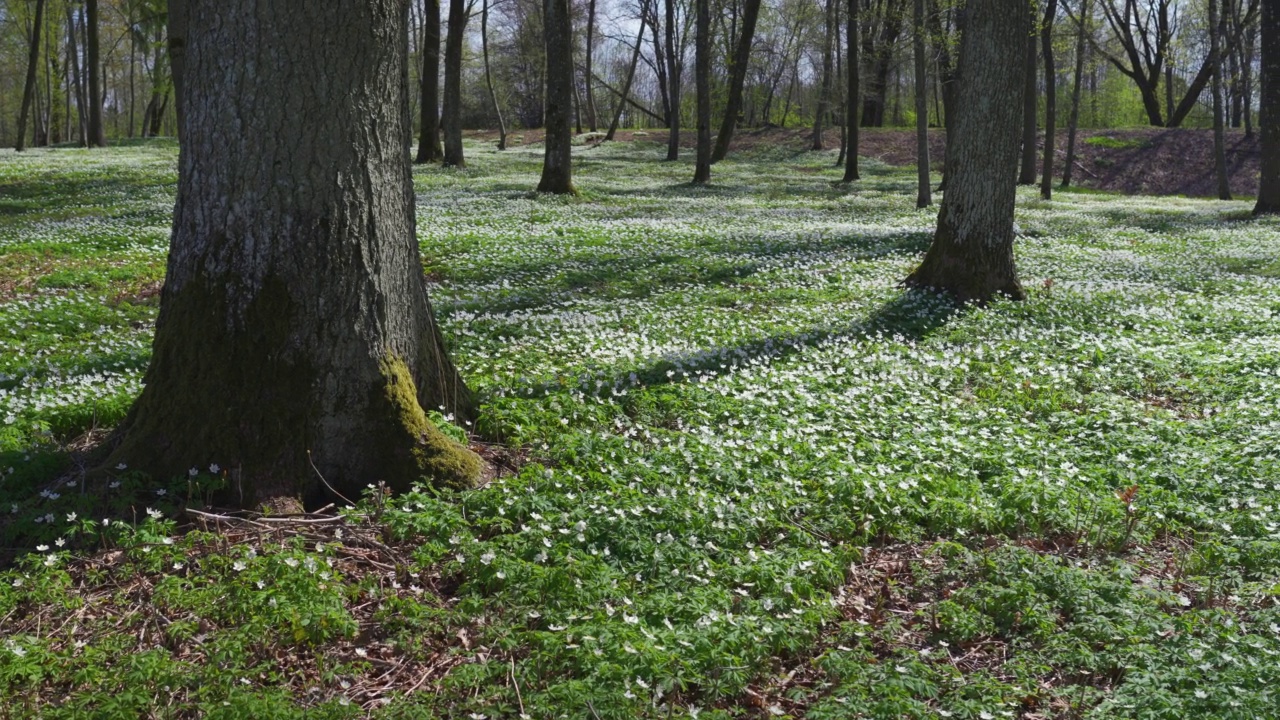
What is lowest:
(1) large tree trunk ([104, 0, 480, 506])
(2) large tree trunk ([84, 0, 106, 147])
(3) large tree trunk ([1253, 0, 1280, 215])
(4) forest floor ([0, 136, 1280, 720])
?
(4) forest floor ([0, 136, 1280, 720])

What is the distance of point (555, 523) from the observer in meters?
5.05

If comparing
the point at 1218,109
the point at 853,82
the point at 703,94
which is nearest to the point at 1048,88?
the point at 853,82

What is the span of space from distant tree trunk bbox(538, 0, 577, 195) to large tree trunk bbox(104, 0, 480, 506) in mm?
17192

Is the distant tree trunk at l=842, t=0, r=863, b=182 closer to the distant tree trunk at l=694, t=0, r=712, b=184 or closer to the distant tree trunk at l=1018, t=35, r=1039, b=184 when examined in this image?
the distant tree trunk at l=694, t=0, r=712, b=184

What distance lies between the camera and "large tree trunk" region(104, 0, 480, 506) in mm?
4961

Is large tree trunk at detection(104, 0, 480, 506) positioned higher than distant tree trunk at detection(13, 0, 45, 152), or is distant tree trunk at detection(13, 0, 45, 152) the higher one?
distant tree trunk at detection(13, 0, 45, 152)

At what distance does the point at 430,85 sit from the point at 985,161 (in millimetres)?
21546

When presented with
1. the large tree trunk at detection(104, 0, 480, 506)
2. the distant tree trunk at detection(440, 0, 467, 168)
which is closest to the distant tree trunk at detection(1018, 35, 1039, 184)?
the distant tree trunk at detection(440, 0, 467, 168)

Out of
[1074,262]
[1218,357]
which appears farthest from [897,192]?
[1218,357]

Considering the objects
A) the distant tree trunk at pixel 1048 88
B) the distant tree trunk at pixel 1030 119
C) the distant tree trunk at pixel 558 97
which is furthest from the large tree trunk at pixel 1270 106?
the distant tree trunk at pixel 558 97

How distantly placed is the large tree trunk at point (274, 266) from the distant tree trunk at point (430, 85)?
24176 millimetres

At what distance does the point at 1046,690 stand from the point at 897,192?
94.0ft

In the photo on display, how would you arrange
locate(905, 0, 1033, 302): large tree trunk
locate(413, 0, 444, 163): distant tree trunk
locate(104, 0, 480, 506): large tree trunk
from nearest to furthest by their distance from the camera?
1. locate(104, 0, 480, 506): large tree trunk
2. locate(905, 0, 1033, 302): large tree trunk
3. locate(413, 0, 444, 163): distant tree trunk

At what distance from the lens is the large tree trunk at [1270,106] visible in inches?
914
